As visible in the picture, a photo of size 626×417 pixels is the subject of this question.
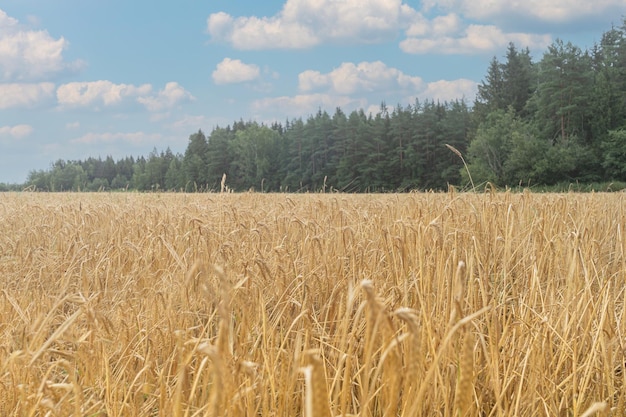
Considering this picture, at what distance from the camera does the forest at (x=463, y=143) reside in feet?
118

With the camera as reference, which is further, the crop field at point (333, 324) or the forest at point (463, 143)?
the forest at point (463, 143)

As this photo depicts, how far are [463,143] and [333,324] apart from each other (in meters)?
49.0

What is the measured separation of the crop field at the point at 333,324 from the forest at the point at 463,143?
47.5ft

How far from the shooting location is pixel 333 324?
264cm

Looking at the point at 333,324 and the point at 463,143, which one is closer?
the point at 333,324

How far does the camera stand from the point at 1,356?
2344 mm

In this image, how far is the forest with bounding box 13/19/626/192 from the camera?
1411 inches

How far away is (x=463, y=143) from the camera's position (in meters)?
49.4

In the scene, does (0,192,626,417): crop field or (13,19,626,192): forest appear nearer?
(0,192,626,417): crop field

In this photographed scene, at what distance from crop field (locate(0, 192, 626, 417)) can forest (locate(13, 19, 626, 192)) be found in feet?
47.5

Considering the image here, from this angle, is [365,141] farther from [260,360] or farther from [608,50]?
[260,360]

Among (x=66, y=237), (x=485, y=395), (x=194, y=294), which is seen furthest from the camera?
(x=66, y=237)

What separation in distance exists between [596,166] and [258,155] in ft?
117

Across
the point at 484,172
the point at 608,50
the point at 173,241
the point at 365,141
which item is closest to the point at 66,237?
the point at 173,241
